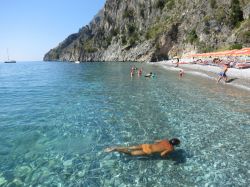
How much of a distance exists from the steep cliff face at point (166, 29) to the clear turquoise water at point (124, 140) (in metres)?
62.2

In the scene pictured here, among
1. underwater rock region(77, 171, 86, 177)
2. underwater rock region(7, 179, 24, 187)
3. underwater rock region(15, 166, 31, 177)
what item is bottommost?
underwater rock region(77, 171, 86, 177)

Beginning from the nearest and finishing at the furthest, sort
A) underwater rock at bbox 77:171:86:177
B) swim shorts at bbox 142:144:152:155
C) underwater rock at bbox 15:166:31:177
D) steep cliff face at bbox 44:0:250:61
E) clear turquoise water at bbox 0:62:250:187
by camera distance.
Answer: clear turquoise water at bbox 0:62:250:187, underwater rock at bbox 77:171:86:177, underwater rock at bbox 15:166:31:177, swim shorts at bbox 142:144:152:155, steep cliff face at bbox 44:0:250:61

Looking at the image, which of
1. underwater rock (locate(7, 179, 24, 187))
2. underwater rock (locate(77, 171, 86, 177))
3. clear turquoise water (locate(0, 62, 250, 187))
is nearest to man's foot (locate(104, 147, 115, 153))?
clear turquoise water (locate(0, 62, 250, 187))

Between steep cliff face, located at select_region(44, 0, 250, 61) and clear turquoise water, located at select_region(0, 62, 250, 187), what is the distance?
6223 centimetres

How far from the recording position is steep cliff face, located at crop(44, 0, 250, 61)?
9494 centimetres

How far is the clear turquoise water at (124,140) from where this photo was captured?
10898mm

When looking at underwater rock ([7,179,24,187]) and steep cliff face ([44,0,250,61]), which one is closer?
underwater rock ([7,179,24,187])

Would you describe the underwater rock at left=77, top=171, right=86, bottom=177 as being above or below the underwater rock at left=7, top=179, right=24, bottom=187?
below

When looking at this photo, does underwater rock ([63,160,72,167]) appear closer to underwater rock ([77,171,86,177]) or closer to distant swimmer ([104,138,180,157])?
underwater rock ([77,171,86,177])

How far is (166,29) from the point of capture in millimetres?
124562

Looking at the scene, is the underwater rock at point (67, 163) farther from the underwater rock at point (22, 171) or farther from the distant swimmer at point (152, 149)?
the distant swimmer at point (152, 149)

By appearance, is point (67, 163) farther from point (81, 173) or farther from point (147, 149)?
point (147, 149)

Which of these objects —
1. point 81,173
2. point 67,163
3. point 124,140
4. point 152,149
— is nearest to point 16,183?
point 67,163

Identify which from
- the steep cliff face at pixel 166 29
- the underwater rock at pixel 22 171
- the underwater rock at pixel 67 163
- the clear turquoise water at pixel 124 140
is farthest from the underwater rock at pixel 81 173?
the steep cliff face at pixel 166 29
